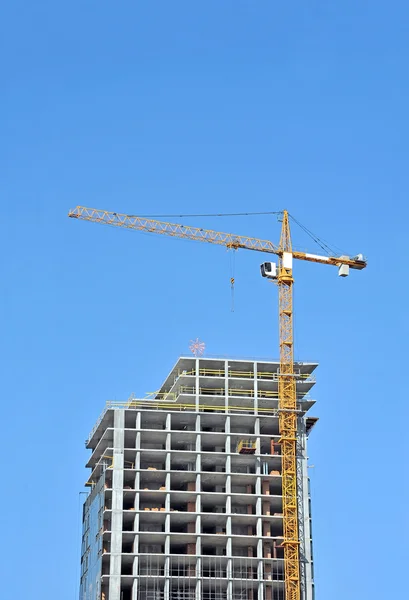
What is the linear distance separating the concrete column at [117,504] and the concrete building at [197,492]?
0.13 metres

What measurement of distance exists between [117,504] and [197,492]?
1026 cm

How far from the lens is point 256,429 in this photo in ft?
581

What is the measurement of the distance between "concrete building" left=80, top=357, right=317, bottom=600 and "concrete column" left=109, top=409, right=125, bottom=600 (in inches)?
5.0

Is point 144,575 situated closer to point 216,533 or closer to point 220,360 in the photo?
point 216,533

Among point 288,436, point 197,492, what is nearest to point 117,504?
point 197,492

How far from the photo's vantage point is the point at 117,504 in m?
169

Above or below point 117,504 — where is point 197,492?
above

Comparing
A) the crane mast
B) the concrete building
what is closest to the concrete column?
the concrete building

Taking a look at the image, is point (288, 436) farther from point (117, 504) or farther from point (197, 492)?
point (117, 504)

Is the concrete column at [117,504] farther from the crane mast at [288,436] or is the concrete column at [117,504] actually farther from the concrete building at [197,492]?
the crane mast at [288,436]

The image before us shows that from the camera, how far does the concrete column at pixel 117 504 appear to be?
16575 centimetres

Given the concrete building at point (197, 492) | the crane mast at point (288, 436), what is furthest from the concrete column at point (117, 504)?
the crane mast at point (288, 436)

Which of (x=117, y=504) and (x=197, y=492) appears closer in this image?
(x=117, y=504)

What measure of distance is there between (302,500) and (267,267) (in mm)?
33095
